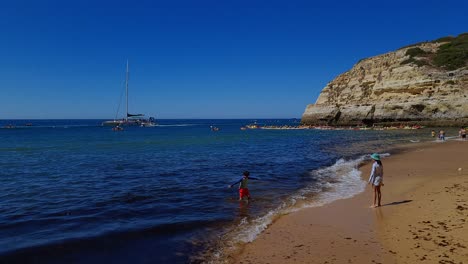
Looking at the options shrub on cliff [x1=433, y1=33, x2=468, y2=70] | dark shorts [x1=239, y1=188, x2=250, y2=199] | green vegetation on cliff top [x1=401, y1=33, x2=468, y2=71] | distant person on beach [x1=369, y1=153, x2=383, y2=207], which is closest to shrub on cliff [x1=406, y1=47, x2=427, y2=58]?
green vegetation on cliff top [x1=401, y1=33, x2=468, y2=71]

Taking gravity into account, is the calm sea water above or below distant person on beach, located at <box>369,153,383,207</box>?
below

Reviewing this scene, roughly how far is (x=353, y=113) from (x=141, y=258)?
70.6 metres

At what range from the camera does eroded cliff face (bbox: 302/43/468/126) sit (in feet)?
186

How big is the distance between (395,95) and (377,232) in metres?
62.4

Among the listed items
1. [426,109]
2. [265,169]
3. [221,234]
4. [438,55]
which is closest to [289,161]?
[265,169]

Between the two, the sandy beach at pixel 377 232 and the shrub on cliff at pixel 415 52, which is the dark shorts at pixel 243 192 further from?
the shrub on cliff at pixel 415 52

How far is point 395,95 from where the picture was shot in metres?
63.5

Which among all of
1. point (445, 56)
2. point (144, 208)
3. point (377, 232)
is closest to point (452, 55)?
point (445, 56)

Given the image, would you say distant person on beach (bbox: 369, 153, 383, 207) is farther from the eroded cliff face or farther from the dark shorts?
the eroded cliff face

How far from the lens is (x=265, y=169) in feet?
65.7

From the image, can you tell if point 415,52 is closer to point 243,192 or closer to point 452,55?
point 452,55

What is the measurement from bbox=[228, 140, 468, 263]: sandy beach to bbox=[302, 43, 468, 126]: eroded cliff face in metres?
51.9

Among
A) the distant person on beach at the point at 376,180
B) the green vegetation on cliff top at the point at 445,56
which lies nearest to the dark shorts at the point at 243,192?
the distant person on beach at the point at 376,180

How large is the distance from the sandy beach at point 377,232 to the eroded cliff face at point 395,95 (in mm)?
51866
